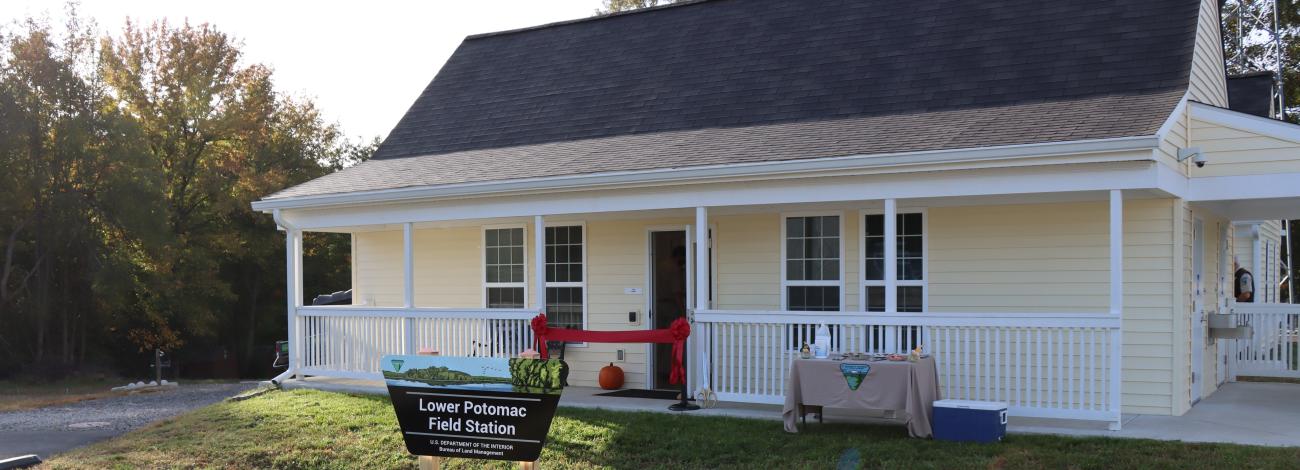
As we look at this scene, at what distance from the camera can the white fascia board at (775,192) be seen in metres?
8.98

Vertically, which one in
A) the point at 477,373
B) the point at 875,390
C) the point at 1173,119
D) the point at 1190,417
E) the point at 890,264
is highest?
the point at 1173,119

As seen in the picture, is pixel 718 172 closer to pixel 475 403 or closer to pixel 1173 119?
pixel 1173 119

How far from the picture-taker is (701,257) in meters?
10.5

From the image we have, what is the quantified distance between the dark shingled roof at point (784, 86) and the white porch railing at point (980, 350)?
61.6 inches

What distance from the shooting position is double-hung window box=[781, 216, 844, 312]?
37.8ft

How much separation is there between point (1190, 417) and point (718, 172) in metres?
4.88

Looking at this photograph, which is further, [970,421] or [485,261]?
[485,261]

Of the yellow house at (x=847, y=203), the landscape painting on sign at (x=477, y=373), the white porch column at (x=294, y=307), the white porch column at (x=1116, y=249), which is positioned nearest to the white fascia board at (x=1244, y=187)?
the yellow house at (x=847, y=203)

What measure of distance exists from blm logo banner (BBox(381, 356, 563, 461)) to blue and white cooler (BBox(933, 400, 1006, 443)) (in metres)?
3.74

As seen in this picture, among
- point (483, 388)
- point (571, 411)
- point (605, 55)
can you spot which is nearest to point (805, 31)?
point (605, 55)

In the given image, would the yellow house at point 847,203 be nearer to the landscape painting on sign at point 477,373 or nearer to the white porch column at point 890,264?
the white porch column at point 890,264

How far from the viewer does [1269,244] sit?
18.4 metres

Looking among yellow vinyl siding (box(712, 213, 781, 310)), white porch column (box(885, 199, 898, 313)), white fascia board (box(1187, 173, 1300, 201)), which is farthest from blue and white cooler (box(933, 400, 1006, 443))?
white fascia board (box(1187, 173, 1300, 201))

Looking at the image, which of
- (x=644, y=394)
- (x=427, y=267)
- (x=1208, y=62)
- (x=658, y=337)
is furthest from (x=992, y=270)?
(x=427, y=267)
